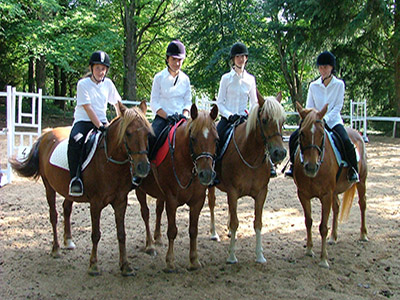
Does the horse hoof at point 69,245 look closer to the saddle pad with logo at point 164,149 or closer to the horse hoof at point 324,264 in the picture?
the saddle pad with logo at point 164,149

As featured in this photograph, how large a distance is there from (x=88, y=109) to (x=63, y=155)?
0.72 m

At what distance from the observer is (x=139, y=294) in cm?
400

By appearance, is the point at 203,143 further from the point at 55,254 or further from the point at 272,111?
the point at 55,254

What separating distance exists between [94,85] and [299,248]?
12.0 ft

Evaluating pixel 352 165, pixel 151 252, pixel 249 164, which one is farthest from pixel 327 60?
pixel 151 252

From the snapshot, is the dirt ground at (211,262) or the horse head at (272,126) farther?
the horse head at (272,126)

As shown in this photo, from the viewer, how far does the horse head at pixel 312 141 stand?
4535 mm

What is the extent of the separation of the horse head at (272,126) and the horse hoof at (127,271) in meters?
2.15

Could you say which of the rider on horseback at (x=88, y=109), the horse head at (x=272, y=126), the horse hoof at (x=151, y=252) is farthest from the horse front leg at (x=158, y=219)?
the horse head at (x=272, y=126)

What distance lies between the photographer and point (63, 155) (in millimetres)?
4840

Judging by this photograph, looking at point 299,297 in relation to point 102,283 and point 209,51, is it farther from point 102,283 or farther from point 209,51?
point 209,51

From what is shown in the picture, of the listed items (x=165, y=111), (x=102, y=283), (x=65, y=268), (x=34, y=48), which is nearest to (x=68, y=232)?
(x=65, y=268)

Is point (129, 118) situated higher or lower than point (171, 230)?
higher

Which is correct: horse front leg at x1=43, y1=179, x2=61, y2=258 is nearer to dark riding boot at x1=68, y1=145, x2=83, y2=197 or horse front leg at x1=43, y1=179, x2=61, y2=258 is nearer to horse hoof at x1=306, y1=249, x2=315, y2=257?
dark riding boot at x1=68, y1=145, x2=83, y2=197
